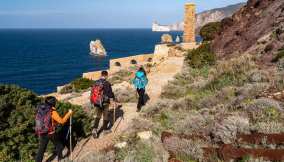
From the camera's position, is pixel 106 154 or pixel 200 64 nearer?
pixel 106 154

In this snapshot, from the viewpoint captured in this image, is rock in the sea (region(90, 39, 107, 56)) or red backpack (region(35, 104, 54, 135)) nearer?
red backpack (region(35, 104, 54, 135))

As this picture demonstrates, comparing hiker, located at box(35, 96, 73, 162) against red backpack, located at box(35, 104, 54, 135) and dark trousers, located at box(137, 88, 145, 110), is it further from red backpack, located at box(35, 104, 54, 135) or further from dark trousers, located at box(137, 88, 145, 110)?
dark trousers, located at box(137, 88, 145, 110)

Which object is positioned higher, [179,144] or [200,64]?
[200,64]

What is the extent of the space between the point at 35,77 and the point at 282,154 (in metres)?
78.0

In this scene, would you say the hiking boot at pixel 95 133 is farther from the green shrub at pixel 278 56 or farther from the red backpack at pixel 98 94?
the green shrub at pixel 278 56

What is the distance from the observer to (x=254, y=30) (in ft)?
57.4

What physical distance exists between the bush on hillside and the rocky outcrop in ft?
23.3

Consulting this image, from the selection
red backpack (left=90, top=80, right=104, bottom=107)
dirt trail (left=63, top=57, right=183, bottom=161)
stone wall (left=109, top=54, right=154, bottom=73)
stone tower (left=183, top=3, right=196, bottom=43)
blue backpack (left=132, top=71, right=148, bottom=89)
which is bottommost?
dirt trail (left=63, top=57, right=183, bottom=161)

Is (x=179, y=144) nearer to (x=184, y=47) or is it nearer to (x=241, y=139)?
(x=241, y=139)

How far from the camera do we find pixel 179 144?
6.55 m

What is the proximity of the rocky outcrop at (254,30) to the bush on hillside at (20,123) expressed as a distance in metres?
7.10

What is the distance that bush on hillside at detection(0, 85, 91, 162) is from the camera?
8.96m

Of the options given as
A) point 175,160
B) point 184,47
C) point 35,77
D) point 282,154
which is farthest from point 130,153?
point 35,77

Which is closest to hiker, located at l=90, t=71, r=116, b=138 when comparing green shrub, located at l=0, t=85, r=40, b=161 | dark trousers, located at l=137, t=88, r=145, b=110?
green shrub, located at l=0, t=85, r=40, b=161
